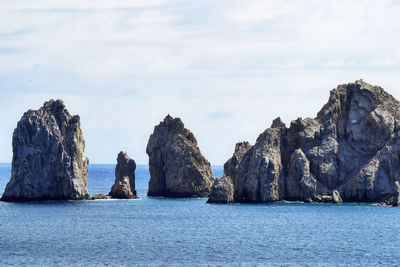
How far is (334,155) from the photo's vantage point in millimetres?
167500

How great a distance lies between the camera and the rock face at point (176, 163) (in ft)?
609

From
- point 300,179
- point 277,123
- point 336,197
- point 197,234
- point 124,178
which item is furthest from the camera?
Result: point 277,123

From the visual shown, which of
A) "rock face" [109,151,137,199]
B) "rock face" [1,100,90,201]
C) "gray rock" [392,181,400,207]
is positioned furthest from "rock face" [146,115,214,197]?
"gray rock" [392,181,400,207]

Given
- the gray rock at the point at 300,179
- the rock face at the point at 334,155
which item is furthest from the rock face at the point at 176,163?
the gray rock at the point at 300,179

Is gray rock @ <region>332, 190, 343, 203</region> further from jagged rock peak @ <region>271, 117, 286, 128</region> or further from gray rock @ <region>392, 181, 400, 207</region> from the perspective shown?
jagged rock peak @ <region>271, 117, 286, 128</region>

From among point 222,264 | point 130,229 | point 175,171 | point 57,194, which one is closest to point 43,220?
point 130,229

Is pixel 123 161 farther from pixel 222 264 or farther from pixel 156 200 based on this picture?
pixel 222 264

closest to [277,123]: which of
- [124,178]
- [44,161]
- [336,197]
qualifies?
[336,197]

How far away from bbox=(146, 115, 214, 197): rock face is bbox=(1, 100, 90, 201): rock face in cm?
2968

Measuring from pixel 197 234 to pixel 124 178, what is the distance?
66904 mm

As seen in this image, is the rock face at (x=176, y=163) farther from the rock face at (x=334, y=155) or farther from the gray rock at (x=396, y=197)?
the gray rock at (x=396, y=197)

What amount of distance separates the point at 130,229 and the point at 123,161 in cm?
6561

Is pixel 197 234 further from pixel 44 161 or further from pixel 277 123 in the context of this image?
pixel 277 123

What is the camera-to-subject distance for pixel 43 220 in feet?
417
